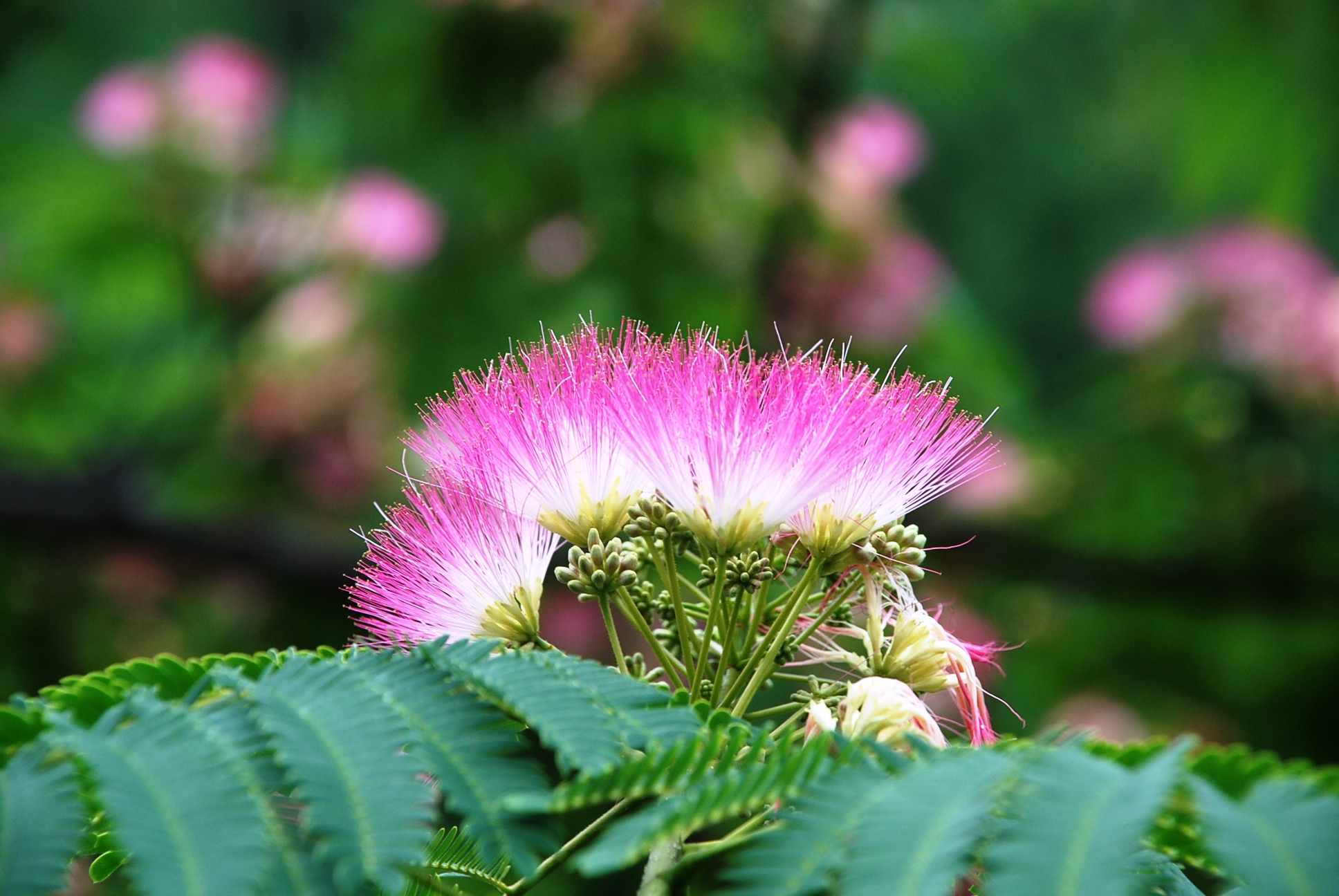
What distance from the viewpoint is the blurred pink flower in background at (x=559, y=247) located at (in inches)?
148

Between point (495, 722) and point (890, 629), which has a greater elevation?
point (890, 629)

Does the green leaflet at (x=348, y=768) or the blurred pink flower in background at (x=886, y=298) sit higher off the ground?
the blurred pink flower in background at (x=886, y=298)

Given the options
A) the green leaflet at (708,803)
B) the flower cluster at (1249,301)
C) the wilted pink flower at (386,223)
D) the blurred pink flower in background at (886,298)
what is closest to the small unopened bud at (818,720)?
the green leaflet at (708,803)

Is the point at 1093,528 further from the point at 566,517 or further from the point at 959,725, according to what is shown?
the point at 566,517

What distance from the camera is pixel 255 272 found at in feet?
15.3

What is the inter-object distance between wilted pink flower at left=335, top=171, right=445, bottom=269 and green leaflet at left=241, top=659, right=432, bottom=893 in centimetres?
296

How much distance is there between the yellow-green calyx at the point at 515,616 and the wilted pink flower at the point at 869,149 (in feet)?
11.4

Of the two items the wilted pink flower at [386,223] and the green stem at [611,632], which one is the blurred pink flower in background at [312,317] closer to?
the wilted pink flower at [386,223]

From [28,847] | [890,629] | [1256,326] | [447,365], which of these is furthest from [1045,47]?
[28,847]

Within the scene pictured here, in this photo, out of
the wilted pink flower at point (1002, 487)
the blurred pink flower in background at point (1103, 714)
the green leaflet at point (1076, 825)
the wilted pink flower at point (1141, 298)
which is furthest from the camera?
the blurred pink flower in background at point (1103, 714)

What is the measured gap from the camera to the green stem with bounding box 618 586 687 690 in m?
1.25

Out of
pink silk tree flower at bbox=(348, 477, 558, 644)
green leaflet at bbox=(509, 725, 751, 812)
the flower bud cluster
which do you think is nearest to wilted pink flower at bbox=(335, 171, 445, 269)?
pink silk tree flower at bbox=(348, 477, 558, 644)

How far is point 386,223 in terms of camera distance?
163 inches

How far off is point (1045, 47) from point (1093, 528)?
6.39m
